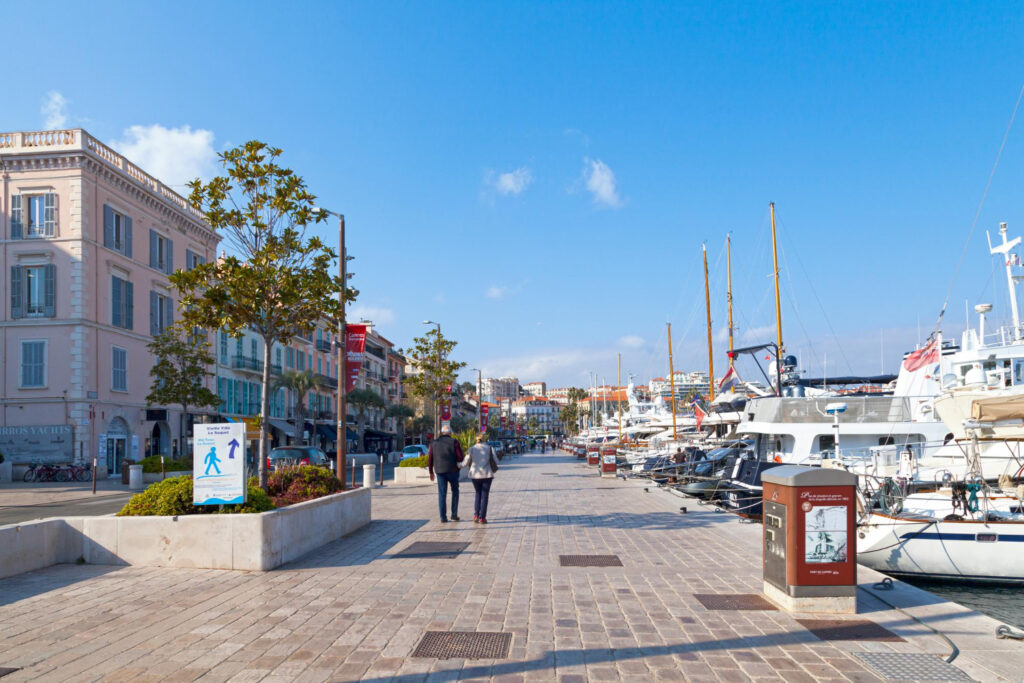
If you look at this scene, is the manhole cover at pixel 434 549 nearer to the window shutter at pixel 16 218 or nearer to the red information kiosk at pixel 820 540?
the red information kiosk at pixel 820 540

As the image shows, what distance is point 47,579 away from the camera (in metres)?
8.13

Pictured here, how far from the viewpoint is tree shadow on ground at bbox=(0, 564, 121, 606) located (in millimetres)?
7449

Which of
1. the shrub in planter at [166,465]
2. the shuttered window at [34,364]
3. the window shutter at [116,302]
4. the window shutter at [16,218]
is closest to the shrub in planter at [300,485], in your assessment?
the shrub in planter at [166,465]

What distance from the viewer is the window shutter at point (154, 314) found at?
1538 inches

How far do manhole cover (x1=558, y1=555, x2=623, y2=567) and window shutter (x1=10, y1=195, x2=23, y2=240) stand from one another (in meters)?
33.3

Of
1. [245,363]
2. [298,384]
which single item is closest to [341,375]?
[245,363]

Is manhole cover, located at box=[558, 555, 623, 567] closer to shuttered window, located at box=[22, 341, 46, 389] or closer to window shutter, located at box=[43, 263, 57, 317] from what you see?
shuttered window, located at box=[22, 341, 46, 389]

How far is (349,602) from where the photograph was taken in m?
7.15

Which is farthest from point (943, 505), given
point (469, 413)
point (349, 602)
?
point (469, 413)

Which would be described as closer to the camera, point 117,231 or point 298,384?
point 117,231

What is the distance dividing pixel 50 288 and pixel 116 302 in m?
3.14

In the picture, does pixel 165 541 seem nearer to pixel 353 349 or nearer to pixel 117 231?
pixel 353 349

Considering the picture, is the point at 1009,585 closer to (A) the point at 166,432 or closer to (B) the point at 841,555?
(B) the point at 841,555

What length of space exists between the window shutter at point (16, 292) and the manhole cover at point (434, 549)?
30299mm
